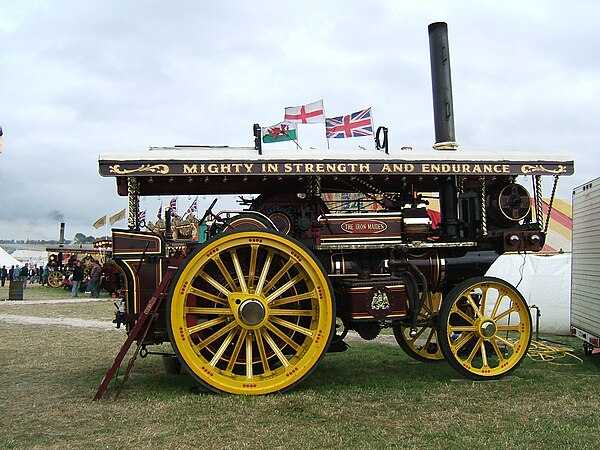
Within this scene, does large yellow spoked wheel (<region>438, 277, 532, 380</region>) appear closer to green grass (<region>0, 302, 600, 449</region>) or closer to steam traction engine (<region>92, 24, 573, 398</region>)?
steam traction engine (<region>92, 24, 573, 398</region>)

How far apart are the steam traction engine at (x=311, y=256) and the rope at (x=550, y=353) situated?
1165mm

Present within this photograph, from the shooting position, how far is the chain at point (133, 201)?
6.27 meters

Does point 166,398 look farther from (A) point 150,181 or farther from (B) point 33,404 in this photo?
(A) point 150,181

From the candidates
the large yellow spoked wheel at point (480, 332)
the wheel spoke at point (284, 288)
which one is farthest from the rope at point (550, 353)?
the wheel spoke at point (284, 288)

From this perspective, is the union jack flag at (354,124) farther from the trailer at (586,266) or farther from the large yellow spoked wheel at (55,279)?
the large yellow spoked wheel at (55,279)

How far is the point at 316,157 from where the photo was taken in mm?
6395

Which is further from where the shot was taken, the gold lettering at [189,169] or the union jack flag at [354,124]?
the union jack flag at [354,124]

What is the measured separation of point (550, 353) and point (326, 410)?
171 inches

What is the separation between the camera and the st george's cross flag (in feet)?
35.9

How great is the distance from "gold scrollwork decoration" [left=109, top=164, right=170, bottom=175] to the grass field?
2176mm

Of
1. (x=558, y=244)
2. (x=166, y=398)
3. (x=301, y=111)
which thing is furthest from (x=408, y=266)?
(x=558, y=244)

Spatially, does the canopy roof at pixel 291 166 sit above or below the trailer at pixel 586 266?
above

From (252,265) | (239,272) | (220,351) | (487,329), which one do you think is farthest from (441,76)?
(220,351)

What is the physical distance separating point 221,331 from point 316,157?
2.00 meters
